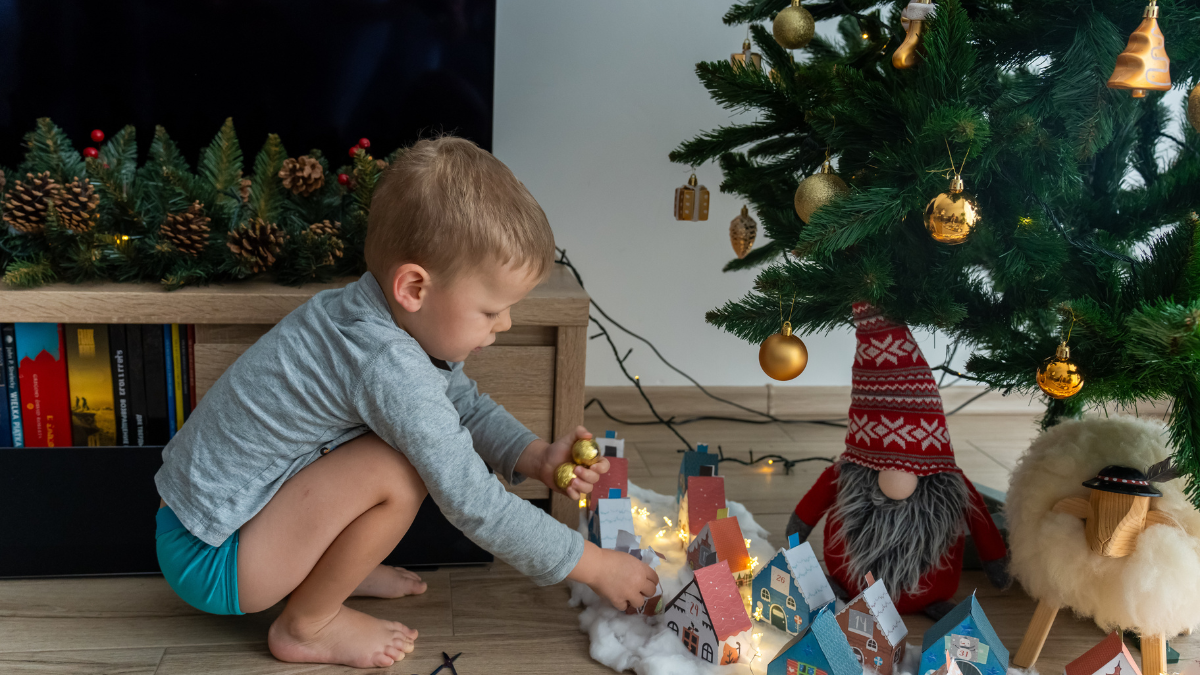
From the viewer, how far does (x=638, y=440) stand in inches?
65.2

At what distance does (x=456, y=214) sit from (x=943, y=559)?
722 mm

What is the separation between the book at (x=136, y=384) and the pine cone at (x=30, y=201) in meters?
0.17

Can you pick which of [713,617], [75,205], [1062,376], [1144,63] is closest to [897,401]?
[1062,376]

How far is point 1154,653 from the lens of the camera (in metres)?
0.93

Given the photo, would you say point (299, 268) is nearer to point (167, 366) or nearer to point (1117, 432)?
point (167, 366)

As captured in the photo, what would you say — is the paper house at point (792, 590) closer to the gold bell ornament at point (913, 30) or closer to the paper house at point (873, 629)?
the paper house at point (873, 629)

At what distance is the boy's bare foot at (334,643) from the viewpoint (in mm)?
949

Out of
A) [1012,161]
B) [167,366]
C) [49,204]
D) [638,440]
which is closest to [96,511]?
[167,366]

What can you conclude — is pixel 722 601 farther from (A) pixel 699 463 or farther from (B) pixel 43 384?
(B) pixel 43 384

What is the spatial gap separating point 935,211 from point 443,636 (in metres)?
0.72

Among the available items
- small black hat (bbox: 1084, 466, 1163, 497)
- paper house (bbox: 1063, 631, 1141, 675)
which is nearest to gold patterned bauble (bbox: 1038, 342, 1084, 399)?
small black hat (bbox: 1084, 466, 1163, 497)

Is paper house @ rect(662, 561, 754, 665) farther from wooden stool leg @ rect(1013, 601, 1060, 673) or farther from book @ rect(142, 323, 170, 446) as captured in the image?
book @ rect(142, 323, 170, 446)

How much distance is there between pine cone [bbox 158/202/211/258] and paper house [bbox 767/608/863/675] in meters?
0.86

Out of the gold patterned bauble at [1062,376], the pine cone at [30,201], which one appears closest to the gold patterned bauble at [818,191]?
the gold patterned bauble at [1062,376]
